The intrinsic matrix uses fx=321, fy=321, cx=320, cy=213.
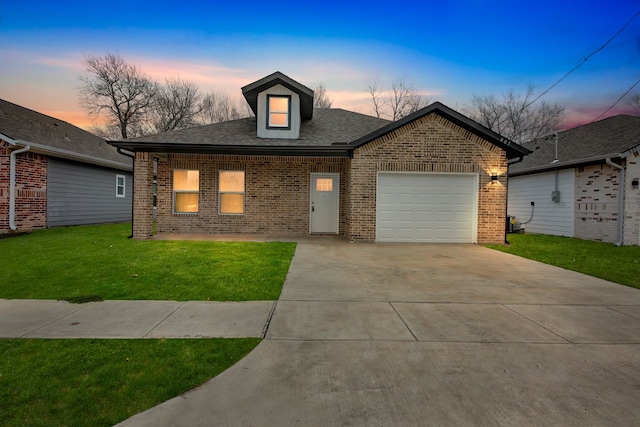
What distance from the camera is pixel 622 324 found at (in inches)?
162

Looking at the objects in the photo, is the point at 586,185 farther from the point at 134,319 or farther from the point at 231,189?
the point at 134,319

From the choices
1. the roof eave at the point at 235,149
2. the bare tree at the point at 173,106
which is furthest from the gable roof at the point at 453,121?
the bare tree at the point at 173,106

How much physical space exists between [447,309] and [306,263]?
3694mm

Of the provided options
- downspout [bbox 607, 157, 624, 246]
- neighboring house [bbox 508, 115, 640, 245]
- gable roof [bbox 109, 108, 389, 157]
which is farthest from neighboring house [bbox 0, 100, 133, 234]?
downspout [bbox 607, 157, 624, 246]

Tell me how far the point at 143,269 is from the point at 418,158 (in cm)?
882

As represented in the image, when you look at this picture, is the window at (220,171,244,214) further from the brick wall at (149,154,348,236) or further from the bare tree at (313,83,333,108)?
the bare tree at (313,83,333,108)

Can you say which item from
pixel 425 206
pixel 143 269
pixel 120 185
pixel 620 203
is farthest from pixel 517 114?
pixel 143 269

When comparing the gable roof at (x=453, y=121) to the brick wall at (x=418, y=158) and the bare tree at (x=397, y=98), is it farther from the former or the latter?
the bare tree at (x=397, y=98)

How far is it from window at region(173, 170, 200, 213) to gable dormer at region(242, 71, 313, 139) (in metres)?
3.14

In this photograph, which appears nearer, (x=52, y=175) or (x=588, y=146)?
(x=52, y=175)

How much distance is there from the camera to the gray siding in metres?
13.9

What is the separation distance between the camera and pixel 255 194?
12.5 meters

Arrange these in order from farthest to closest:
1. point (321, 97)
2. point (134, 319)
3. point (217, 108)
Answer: point (217, 108), point (321, 97), point (134, 319)

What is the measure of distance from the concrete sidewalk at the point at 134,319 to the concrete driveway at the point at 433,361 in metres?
0.42
